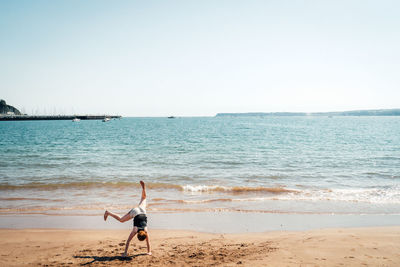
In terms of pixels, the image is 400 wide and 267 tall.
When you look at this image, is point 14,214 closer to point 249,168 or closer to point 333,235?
point 333,235

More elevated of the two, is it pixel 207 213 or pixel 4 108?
pixel 4 108

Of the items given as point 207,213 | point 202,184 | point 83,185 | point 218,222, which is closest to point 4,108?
point 83,185

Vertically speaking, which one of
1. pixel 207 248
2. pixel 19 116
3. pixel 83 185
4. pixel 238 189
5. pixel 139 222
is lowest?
pixel 238 189

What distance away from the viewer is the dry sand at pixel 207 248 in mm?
6742

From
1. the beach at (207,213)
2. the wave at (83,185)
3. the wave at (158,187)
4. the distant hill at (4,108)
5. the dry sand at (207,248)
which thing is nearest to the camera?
the dry sand at (207,248)

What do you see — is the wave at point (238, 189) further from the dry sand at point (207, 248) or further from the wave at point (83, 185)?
the dry sand at point (207, 248)

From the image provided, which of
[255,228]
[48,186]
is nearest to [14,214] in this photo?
[48,186]

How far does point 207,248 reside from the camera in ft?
25.0

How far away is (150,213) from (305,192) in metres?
8.56

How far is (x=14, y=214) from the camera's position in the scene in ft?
37.0

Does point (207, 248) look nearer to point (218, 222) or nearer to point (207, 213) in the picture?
point (218, 222)

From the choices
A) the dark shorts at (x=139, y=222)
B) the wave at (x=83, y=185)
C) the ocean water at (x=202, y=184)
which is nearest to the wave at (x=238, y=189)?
the ocean water at (x=202, y=184)

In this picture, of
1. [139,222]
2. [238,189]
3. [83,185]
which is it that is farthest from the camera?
[83,185]

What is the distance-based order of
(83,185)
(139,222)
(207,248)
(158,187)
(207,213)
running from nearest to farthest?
(139,222), (207,248), (207,213), (158,187), (83,185)
